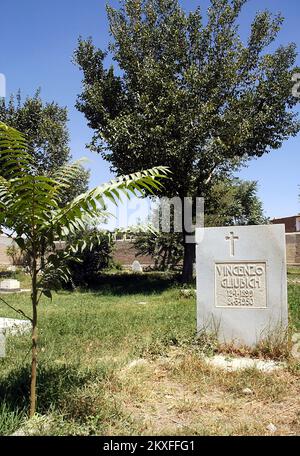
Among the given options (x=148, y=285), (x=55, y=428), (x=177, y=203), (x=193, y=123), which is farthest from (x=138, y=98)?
(x=55, y=428)

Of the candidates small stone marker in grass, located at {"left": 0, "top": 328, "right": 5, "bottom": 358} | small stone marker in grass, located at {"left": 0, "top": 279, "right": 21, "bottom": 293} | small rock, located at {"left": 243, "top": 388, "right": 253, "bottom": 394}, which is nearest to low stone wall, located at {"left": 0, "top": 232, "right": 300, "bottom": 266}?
small stone marker in grass, located at {"left": 0, "top": 279, "right": 21, "bottom": 293}

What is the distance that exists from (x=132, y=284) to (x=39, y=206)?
51.4 ft

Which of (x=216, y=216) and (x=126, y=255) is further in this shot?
(x=126, y=255)

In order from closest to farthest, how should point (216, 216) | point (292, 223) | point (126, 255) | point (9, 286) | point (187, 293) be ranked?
point (187, 293), point (9, 286), point (216, 216), point (126, 255), point (292, 223)

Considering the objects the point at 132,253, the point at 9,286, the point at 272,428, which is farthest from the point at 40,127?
the point at 272,428

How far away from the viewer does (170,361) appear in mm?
5156

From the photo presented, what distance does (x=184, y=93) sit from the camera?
14.2 m

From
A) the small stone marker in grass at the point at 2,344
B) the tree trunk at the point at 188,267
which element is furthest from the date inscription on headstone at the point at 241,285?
the tree trunk at the point at 188,267

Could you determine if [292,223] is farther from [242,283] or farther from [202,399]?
[202,399]

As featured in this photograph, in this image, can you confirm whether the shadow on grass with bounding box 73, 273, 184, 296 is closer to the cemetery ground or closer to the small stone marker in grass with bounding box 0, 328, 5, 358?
the small stone marker in grass with bounding box 0, 328, 5, 358

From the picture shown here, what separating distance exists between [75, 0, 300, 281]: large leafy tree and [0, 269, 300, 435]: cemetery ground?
29.3 feet

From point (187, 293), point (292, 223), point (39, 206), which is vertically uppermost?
point (292, 223)

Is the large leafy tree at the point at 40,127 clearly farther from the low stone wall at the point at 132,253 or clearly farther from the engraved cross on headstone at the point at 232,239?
the engraved cross on headstone at the point at 232,239

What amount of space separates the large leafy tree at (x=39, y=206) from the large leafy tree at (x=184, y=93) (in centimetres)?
1095
